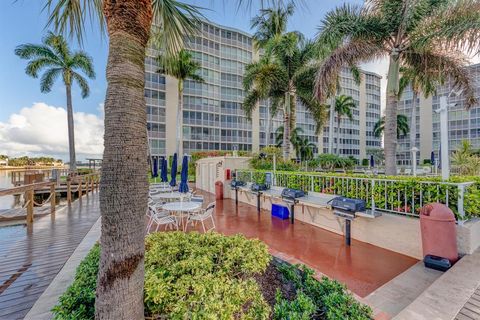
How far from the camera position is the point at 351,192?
239 inches

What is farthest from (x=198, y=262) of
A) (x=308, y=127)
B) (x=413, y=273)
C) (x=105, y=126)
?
(x=308, y=127)

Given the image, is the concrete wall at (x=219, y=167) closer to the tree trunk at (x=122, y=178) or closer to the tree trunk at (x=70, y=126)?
the tree trunk at (x=122, y=178)

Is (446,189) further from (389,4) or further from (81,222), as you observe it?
(81,222)

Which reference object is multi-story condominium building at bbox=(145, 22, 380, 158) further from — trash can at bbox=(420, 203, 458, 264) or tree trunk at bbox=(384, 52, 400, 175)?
trash can at bbox=(420, 203, 458, 264)

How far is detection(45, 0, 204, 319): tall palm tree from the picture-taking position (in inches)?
67.6

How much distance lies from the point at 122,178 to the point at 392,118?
891 centimetres

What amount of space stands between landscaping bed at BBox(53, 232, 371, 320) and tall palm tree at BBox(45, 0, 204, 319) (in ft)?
1.26

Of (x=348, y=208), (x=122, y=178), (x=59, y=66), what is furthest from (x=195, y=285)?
(x=59, y=66)

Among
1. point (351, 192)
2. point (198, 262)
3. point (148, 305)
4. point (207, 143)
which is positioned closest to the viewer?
point (148, 305)

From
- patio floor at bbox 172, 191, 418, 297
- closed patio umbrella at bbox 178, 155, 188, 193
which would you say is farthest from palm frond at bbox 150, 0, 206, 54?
closed patio umbrella at bbox 178, 155, 188, 193

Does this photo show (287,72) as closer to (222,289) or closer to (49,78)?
(222,289)

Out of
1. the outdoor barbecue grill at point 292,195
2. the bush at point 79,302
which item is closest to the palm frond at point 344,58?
the outdoor barbecue grill at point 292,195

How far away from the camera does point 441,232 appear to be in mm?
3906

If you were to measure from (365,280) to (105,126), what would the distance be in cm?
449
